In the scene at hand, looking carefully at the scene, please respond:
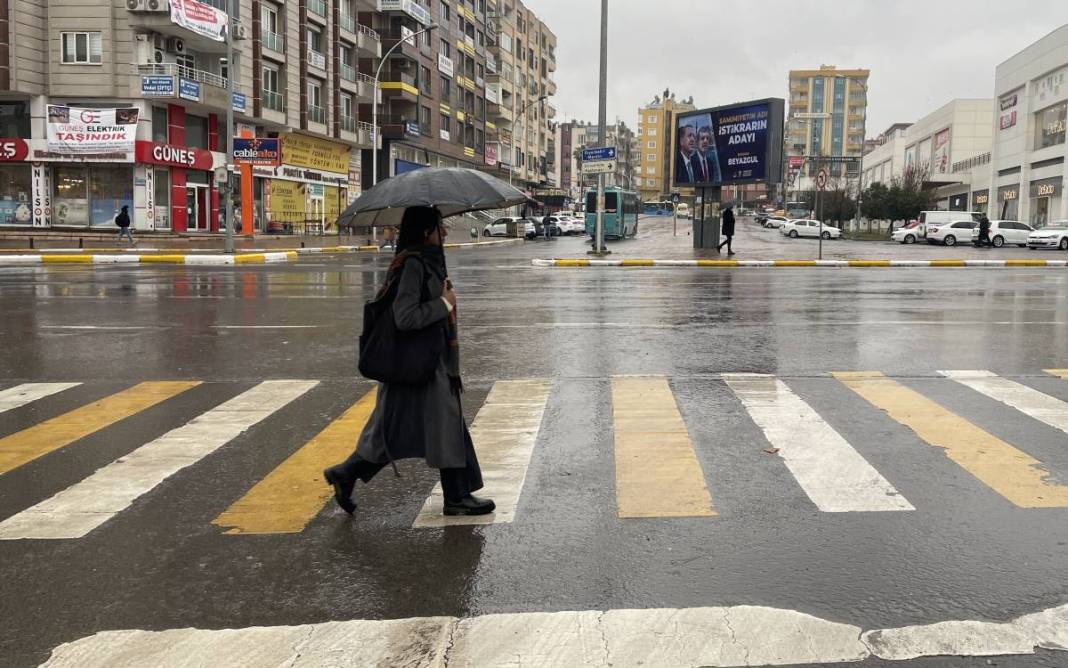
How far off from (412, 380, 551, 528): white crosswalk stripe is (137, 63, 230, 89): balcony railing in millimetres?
36465

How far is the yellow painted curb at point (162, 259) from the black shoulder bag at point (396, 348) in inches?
1052

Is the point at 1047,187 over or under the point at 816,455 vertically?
over

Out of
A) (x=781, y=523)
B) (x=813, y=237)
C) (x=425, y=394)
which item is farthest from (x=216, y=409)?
(x=813, y=237)

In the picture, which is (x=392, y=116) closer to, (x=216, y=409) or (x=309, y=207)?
(x=309, y=207)

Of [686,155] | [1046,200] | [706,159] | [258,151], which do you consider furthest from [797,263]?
[1046,200]

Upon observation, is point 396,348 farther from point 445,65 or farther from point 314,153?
point 445,65

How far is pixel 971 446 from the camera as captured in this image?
6109mm

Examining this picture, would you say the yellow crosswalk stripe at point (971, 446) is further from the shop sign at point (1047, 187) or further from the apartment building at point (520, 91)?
the apartment building at point (520, 91)

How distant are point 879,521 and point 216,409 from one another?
5064 mm

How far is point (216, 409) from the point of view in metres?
7.39

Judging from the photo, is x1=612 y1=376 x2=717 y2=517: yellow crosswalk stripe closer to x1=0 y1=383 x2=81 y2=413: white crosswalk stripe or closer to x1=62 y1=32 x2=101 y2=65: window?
x1=0 y1=383 x2=81 y2=413: white crosswalk stripe

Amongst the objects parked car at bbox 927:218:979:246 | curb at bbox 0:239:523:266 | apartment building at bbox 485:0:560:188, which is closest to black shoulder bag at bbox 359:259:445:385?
curb at bbox 0:239:523:266

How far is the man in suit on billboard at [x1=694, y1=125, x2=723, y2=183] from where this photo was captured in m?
37.1

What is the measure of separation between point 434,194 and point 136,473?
2682 mm
